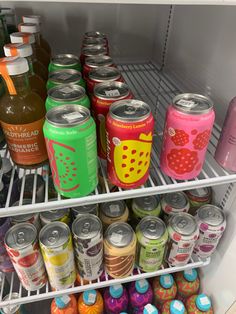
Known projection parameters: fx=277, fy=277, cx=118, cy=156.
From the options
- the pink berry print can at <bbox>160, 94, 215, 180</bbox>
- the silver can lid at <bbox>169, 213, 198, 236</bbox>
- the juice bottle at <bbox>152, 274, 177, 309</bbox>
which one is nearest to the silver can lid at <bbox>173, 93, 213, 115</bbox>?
the pink berry print can at <bbox>160, 94, 215, 180</bbox>

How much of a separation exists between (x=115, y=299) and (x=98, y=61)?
0.91 m

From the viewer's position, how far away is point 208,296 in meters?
1.14

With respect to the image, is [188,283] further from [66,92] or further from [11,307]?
[66,92]

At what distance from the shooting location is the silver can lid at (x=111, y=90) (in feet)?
2.30

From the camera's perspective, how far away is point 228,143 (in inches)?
29.6

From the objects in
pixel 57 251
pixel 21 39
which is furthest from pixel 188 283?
pixel 21 39

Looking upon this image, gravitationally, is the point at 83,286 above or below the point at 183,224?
below

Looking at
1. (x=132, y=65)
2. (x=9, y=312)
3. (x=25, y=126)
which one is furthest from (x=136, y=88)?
(x=9, y=312)

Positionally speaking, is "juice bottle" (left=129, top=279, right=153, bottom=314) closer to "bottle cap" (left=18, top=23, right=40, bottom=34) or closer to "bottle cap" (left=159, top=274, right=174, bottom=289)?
"bottle cap" (left=159, top=274, right=174, bottom=289)

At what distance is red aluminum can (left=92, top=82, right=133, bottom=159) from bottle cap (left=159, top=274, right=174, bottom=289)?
2.21ft

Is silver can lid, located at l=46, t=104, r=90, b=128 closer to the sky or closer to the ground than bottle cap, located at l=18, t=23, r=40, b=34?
closer to the ground

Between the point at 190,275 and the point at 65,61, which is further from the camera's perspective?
the point at 190,275

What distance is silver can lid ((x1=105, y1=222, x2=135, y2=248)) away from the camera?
0.85 meters

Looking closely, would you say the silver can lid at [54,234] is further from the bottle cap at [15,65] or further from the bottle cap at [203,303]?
the bottle cap at [203,303]
